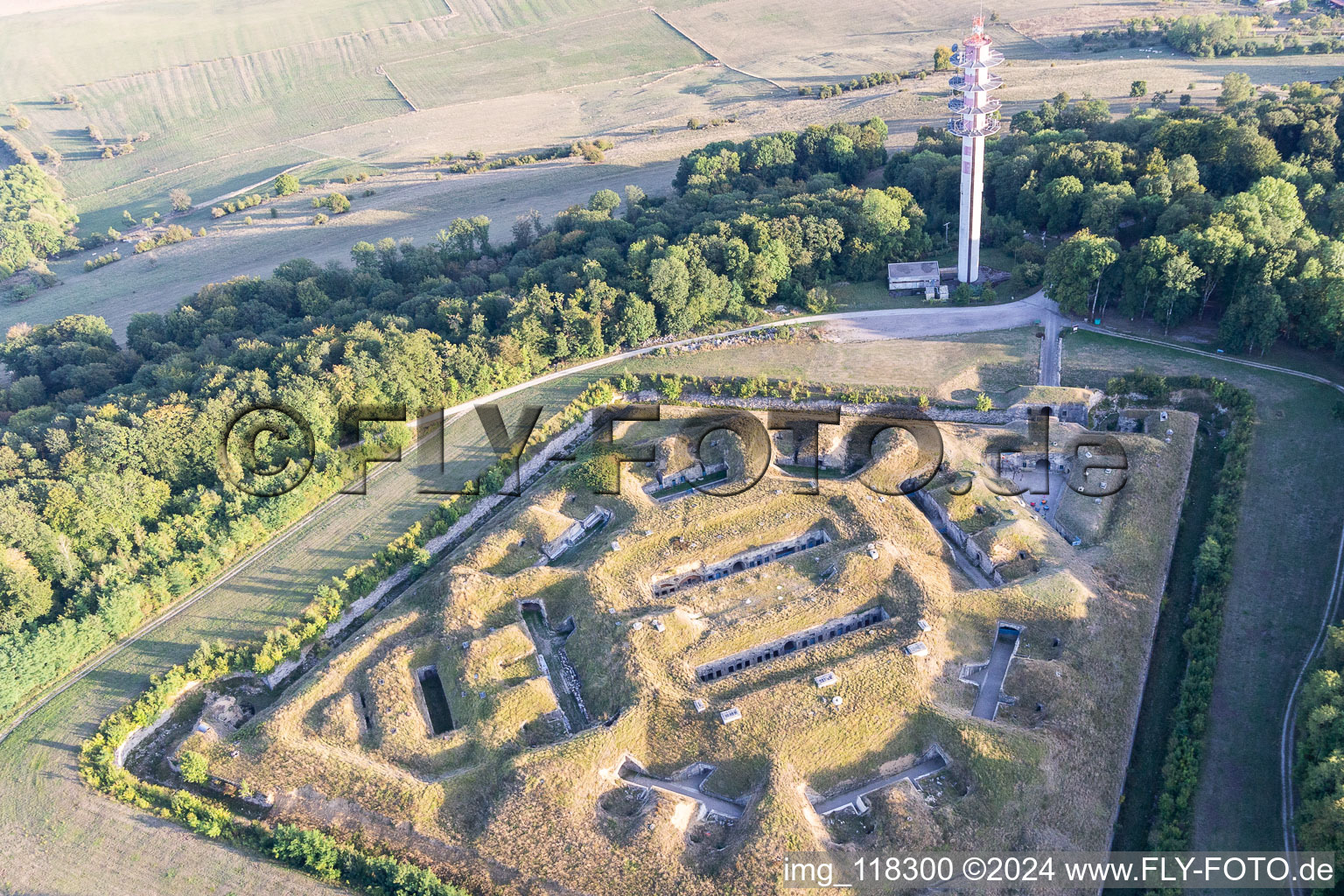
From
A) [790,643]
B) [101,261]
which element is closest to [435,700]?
[790,643]

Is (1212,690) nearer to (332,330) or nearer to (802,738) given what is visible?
(802,738)

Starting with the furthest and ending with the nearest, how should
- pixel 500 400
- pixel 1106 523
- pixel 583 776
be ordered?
1. pixel 500 400
2. pixel 1106 523
3. pixel 583 776

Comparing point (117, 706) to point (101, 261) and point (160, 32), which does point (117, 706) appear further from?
point (160, 32)

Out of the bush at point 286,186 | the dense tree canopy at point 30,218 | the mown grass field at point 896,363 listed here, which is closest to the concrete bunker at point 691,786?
the mown grass field at point 896,363

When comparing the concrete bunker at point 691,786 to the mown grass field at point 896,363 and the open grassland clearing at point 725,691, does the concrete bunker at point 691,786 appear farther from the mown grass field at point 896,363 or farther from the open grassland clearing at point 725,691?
the mown grass field at point 896,363

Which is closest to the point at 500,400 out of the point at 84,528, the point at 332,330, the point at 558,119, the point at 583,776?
the point at 332,330

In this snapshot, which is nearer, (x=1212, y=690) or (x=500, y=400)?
(x=1212, y=690)

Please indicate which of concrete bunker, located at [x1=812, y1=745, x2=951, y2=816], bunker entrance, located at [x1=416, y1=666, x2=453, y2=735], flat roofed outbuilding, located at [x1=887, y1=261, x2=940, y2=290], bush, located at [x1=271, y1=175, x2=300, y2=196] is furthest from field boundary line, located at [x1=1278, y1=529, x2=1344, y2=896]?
bush, located at [x1=271, y1=175, x2=300, y2=196]
